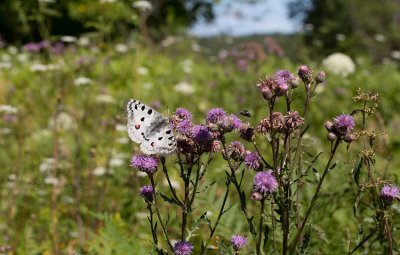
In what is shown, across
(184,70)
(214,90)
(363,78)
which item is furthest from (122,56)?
(363,78)

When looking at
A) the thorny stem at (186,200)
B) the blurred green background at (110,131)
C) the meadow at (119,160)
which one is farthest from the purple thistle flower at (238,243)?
the blurred green background at (110,131)

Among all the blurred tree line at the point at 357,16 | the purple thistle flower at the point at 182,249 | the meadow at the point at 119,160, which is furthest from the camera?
the blurred tree line at the point at 357,16

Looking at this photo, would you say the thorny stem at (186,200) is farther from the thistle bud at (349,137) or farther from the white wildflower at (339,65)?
the white wildflower at (339,65)

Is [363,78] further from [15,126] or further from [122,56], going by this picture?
[15,126]

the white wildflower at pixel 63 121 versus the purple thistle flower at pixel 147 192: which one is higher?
the white wildflower at pixel 63 121

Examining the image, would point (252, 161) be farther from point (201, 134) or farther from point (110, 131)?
point (110, 131)

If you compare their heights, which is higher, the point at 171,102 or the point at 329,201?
the point at 171,102

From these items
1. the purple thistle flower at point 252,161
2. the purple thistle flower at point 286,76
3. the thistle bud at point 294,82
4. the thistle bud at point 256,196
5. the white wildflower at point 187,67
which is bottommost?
the thistle bud at point 256,196
